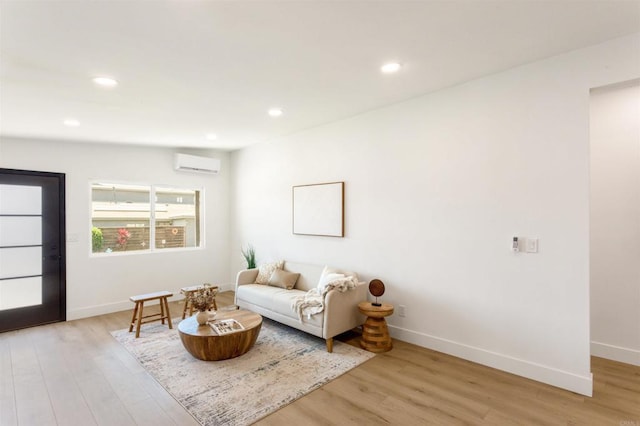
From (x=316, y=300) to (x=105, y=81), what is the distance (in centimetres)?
290

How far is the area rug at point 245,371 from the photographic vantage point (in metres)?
2.40

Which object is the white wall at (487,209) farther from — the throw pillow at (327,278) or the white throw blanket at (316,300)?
the white throw blanket at (316,300)

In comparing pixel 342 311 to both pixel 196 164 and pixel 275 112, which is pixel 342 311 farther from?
pixel 196 164

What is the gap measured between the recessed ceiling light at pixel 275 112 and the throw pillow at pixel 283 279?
2.14 metres

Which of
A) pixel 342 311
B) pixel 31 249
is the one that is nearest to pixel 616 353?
pixel 342 311

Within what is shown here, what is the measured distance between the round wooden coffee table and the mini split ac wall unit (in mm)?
3038

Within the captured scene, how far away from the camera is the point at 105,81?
279cm

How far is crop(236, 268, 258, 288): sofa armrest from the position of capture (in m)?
4.69

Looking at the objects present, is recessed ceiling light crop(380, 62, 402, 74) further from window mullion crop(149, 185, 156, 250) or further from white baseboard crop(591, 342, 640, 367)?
window mullion crop(149, 185, 156, 250)

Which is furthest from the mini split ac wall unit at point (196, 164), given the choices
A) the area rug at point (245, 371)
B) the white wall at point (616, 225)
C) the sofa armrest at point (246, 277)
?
the white wall at point (616, 225)

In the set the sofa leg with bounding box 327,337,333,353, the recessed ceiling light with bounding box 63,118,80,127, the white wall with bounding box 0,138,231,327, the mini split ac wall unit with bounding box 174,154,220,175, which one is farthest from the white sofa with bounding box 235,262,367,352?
the recessed ceiling light with bounding box 63,118,80,127

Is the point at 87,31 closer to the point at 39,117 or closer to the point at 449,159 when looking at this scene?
the point at 39,117

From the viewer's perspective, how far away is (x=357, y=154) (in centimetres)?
407

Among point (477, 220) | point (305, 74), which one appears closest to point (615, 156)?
point (477, 220)
